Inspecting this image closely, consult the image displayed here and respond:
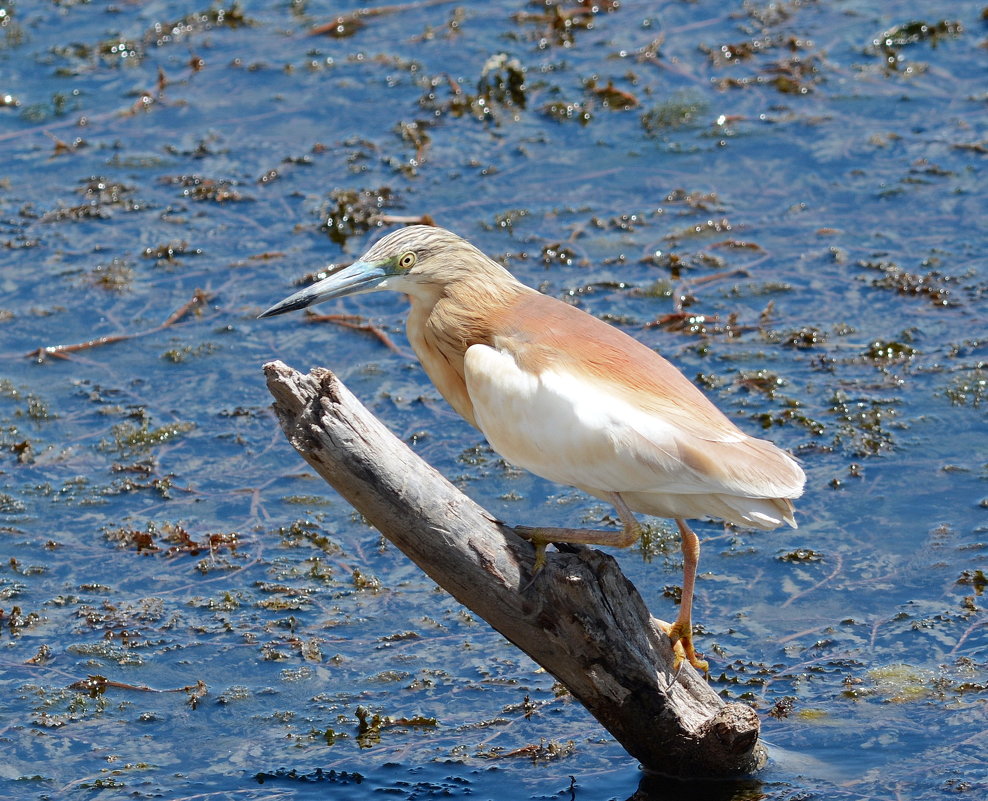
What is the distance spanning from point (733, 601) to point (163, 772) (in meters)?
2.35

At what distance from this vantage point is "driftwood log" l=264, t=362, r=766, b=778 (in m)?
4.12

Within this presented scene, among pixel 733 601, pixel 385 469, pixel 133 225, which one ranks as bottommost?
pixel 733 601

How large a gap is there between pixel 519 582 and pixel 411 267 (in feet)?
3.95

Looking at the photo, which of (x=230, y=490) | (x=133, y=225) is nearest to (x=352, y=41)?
(x=133, y=225)

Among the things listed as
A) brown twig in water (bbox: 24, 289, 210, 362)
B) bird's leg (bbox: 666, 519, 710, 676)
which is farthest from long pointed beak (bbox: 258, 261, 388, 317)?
brown twig in water (bbox: 24, 289, 210, 362)

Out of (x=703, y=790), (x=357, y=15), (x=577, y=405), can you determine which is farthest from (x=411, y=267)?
(x=357, y=15)

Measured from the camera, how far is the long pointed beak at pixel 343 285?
192 inches

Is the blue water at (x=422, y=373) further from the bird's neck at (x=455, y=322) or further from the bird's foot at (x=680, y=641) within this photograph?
the bird's neck at (x=455, y=322)

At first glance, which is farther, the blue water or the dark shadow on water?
the blue water

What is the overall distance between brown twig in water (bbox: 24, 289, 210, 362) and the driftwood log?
423 cm

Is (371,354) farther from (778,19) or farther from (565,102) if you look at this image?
(778,19)

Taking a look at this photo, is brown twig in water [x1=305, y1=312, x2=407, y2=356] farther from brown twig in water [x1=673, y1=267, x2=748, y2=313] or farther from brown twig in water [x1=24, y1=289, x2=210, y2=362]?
brown twig in water [x1=673, y1=267, x2=748, y2=313]

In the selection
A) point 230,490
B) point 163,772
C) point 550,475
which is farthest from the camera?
point 230,490

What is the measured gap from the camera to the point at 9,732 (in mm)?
5617
